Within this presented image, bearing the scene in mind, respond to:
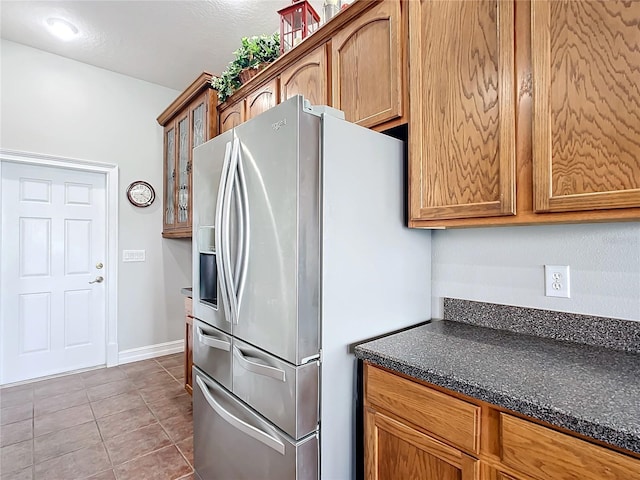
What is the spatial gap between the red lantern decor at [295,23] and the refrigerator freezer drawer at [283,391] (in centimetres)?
186

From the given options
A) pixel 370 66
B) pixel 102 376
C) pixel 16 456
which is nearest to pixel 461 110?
pixel 370 66

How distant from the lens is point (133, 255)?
3.65 metres

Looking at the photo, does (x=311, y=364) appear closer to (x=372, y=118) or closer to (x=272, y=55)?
(x=372, y=118)

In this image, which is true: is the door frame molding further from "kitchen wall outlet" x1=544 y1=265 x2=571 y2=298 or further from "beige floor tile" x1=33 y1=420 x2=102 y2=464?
"kitchen wall outlet" x1=544 y1=265 x2=571 y2=298

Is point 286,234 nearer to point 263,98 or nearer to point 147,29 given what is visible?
point 263,98

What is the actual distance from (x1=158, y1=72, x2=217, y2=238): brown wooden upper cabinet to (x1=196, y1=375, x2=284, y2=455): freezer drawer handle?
6.23 ft

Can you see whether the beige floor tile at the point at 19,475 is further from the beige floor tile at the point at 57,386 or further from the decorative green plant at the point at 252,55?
the decorative green plant at the point at 252,55

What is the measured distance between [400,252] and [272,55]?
1.69 meters

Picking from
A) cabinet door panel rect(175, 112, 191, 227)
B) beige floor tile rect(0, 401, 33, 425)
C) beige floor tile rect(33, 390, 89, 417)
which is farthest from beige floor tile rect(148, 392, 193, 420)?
cabinet door panel rect(175, 112, 191, 227)

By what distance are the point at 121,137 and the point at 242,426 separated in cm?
337

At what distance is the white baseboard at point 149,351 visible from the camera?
3590mm

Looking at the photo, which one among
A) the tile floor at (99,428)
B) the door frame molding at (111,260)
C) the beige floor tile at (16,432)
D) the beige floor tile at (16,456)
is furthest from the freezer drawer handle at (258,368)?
the door frame molding at (111,260)

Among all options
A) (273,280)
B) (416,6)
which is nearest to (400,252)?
(273,280)

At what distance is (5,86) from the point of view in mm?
2977
